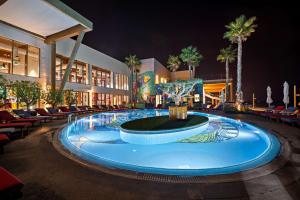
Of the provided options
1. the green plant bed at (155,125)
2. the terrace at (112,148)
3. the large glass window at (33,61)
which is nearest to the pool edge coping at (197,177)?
the terrace at (112,148)

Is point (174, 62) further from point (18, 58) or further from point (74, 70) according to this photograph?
point (18, 58)

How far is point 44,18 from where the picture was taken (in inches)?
558

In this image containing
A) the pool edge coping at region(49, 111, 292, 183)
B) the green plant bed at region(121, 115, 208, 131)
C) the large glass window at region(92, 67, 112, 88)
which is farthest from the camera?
the large glass window at region(92, 67, 112, 88)

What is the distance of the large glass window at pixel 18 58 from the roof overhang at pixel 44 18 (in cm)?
155

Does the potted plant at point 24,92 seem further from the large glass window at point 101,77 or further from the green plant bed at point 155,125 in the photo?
the large glass window at point 101,77

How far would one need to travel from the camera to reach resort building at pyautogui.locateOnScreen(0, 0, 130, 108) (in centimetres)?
1323

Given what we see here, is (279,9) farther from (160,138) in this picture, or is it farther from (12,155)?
(12,155)

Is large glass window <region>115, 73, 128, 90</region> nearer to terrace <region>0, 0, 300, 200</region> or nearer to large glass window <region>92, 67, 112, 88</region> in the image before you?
large glass window <region>92, 67, 112, 88</region>

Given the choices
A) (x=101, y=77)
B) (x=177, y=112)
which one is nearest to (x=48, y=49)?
(x=101, y=77)

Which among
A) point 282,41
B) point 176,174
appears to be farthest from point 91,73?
point 282,41

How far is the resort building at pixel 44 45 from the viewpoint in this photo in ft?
43.4

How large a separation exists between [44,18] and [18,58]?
14.2 feet

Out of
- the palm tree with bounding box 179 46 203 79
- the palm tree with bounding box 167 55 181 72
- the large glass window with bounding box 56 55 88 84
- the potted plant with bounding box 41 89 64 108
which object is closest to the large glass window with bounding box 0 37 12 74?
the potted plant with bounding box 41 89 64 108

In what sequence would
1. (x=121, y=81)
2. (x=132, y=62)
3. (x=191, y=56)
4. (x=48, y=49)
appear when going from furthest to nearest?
(x=191, y=56)
(x=132, y=62)
(x=121, y=81)
(x=48, y=49)
